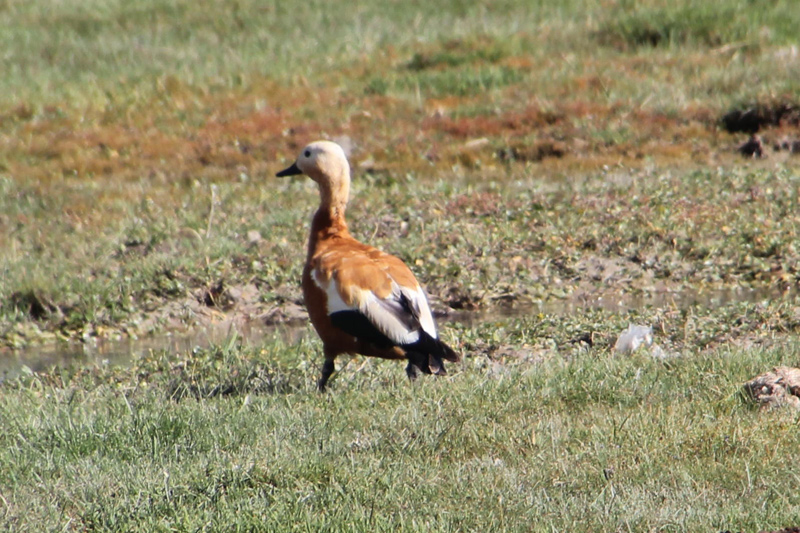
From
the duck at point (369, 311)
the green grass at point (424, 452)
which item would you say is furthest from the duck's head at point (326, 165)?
the green grass at point (424, 452)

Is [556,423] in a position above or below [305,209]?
above

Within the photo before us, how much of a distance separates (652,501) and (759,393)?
1.36m

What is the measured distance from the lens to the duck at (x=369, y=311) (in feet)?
19.2

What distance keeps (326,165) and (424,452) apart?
2.85m

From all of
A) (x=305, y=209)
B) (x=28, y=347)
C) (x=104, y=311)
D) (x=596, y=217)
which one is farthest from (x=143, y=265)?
(x=596, y=217)

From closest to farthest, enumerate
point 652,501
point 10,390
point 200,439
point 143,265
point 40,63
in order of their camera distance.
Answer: point 652,501 < point 200,439 < point 10,390 < point 143,265 < point 40,63

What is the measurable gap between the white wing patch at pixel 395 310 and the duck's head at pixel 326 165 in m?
1.14

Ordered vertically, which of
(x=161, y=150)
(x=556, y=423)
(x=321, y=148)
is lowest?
(x=161, y=150)

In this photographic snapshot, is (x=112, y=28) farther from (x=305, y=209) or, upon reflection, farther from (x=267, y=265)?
(x=267, y=265)

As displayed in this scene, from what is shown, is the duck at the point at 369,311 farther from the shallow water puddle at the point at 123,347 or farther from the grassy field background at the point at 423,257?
the shallow water puddle at the point at 123,347

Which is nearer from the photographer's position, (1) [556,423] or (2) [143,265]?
(1) [556,423]

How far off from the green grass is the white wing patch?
0.29 meters

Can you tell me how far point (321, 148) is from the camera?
731 centimetres

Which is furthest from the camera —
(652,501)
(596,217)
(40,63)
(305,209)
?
(40,63)
